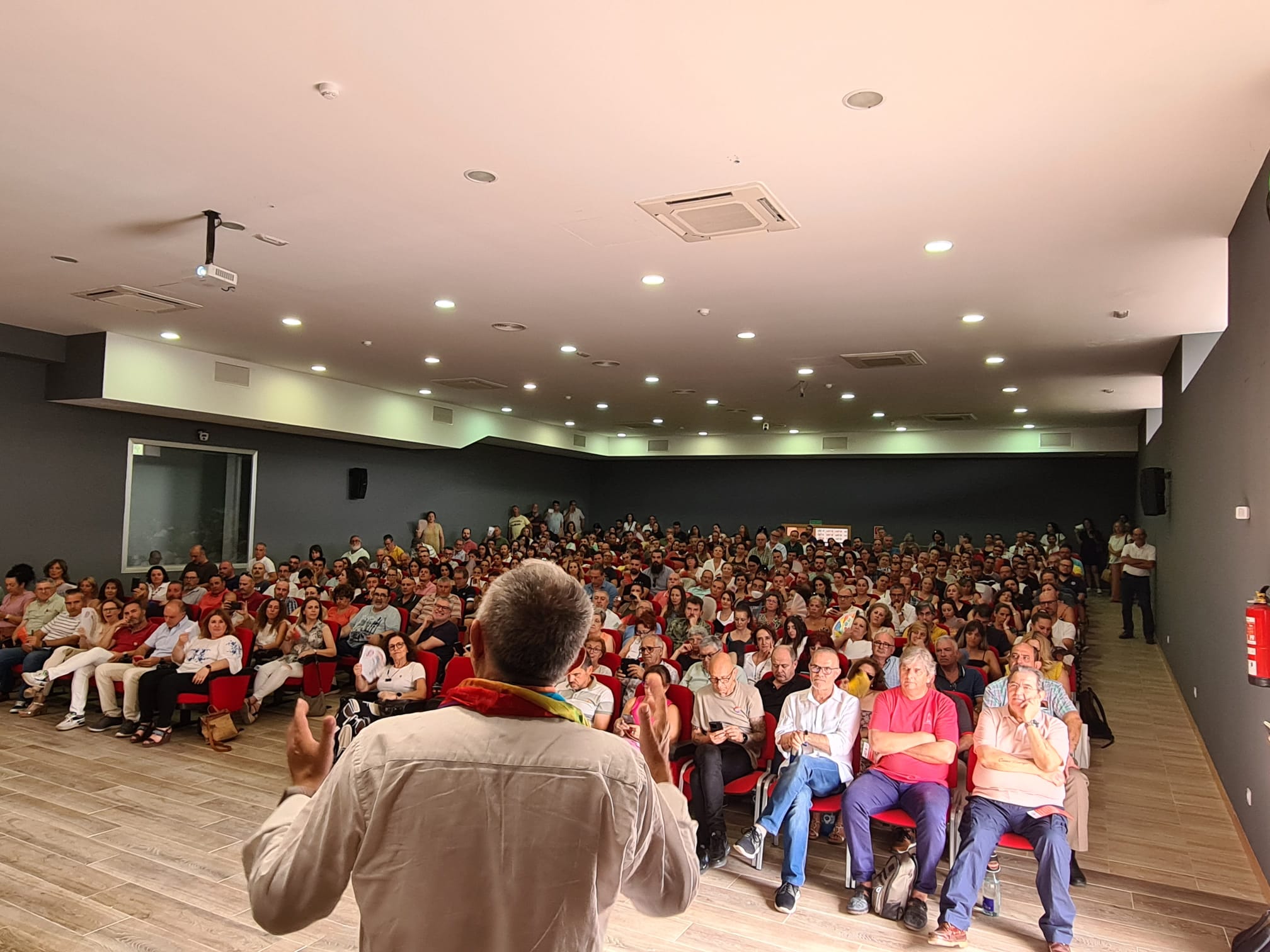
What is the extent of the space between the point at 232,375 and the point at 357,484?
12.1 ft

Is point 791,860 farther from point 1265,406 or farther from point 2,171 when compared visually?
point 2,171

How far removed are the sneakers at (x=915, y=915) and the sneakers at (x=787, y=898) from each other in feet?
1.48

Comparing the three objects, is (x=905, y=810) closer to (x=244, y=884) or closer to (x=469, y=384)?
(x=244, y=884)

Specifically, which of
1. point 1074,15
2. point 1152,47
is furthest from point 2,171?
point 1152,47

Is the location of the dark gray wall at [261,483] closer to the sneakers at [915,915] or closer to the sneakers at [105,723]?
the sneakers at [105,723]

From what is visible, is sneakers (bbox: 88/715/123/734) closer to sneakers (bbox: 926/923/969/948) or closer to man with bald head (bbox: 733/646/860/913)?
man with bald head (bbox: 733/646/860/913)

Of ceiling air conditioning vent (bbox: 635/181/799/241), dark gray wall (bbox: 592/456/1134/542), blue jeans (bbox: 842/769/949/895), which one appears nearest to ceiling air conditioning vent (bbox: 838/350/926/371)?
ceiling air conditioning vent (bbox: 635/181/799/241)

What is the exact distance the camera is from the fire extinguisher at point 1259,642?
3.25 meters

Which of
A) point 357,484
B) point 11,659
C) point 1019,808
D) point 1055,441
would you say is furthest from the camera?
point 1055,441

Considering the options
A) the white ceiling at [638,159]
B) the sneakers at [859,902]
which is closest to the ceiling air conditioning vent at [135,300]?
the white ceiling at [638,159]

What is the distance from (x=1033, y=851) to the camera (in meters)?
3.59

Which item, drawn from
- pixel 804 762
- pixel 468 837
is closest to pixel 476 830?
pixel 468 837

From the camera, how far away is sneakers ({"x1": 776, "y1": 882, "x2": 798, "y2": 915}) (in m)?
3.75

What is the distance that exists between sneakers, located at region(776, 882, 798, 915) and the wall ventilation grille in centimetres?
1378
